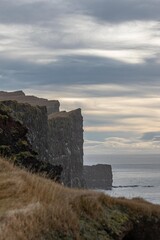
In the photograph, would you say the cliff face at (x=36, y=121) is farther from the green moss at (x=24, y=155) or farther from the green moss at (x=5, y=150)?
the green moss at (x=5, y=150)

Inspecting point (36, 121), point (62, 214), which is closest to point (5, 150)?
point (62, 214)

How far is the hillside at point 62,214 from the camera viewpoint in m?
11.9

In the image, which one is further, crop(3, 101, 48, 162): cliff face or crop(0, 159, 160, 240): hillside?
crop(3, 101, 48, 162): cliff face

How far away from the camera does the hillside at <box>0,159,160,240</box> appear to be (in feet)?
39.1

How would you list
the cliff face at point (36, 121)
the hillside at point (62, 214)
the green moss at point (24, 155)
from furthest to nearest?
the cliff face at point (36, 121) → the green moss at point (24, 155) → the hillside at point (62, 214)

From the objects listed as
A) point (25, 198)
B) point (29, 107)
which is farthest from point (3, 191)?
point (29, 107)

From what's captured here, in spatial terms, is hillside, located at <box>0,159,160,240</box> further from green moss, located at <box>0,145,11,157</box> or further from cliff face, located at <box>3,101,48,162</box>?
cliff face, located at <box>3,101,48,162</box>

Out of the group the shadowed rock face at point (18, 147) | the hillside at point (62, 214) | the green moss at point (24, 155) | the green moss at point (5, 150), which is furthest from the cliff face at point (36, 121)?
the hillside at point (62, 214)

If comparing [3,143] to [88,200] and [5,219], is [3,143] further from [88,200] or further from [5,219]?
[5,219]

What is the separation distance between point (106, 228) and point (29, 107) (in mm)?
140548

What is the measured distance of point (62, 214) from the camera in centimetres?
1280

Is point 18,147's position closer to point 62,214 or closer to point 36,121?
point 62,214

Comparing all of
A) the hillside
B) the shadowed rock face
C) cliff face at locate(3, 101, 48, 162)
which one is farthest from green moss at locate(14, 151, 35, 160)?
cliff face at locate(3, 101, 48, 162)

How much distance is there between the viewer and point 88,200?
14.9 metres
